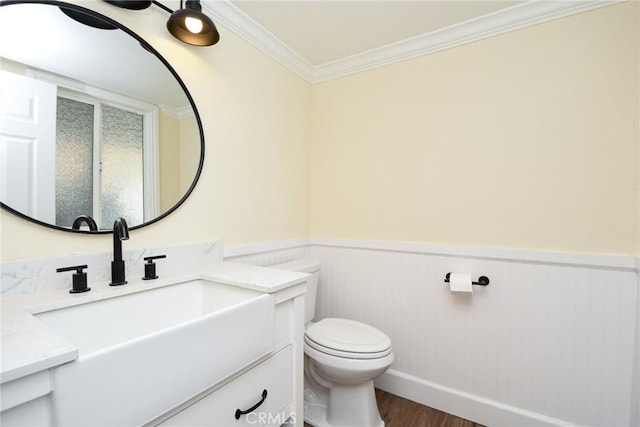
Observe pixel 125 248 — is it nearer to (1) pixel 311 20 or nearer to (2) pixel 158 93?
(2) pixel 158 93

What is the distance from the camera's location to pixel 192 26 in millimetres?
1219

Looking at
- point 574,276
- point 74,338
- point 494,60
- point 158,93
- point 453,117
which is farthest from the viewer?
point 453,117

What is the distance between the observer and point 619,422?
133 centimetres

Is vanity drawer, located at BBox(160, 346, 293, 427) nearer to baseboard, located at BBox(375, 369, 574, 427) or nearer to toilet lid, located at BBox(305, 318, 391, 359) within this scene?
toilet lid, located at BBox(305, 318, 391, 359)

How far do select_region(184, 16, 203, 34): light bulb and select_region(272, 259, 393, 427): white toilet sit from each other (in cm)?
152

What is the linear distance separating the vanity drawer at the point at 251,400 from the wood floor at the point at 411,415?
0.69 meters

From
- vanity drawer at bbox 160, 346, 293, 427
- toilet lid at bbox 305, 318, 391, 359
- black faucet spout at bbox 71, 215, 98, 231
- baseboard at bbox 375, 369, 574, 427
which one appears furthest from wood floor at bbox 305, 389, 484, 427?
black faucet spout at bbox 71, 215, 98, 231

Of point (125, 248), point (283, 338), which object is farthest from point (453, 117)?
point (125, 248)

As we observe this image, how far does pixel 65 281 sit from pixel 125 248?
202mm

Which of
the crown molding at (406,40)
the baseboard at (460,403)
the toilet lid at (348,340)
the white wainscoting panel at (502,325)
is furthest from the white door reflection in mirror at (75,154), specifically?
the baseboard at (460,403)

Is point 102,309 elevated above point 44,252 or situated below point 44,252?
below

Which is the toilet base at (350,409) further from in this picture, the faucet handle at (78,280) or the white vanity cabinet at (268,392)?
the faucet handle at (78,280)

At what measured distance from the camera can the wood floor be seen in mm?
1569

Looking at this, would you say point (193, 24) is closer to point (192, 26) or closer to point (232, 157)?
point (192, 26)
